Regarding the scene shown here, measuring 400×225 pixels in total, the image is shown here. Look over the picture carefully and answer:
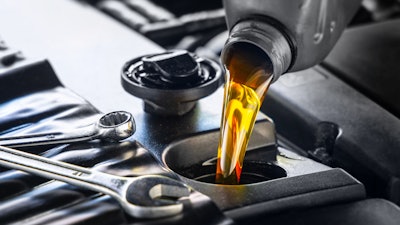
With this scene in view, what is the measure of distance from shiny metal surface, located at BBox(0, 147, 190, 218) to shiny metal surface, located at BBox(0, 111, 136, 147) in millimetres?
36

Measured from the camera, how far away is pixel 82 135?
0.66 metres

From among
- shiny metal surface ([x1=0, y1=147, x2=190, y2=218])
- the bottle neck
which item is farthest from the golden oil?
shiny metal surface ([x1=0, y1=147, x2=190, y2=218])

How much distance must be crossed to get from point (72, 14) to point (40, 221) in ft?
1.87

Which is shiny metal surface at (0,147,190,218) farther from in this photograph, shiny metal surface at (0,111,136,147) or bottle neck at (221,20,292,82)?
bottle neck at (221,20,292,82)

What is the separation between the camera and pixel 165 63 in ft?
2.43

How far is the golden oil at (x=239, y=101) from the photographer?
0.67 metres

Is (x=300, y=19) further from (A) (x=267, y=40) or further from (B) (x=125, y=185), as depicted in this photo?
(B) (x=125, y=185)

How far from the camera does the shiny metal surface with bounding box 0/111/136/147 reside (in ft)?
2.15

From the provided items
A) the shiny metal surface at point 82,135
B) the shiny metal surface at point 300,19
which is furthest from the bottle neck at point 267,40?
the shiny metal surface at point 82,135

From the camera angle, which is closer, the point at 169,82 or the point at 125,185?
the point at 125,185

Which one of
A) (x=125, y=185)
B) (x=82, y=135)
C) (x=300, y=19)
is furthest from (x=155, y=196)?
(x=300, y=19)

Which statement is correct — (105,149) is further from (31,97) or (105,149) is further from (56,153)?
(31,97)

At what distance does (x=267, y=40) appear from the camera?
64cm

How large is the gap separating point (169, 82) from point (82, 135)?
0.12m
